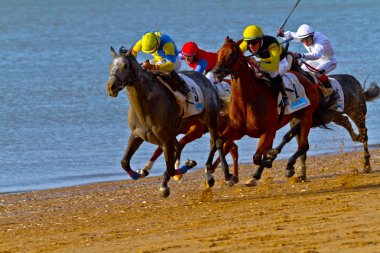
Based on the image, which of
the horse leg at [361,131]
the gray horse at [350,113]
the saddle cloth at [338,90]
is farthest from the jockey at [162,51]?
the horse leg at [361,131]

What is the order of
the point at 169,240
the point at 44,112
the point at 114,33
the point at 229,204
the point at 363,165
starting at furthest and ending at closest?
the point at 114,33 < the point at 44,112 < the point at 363,165 < the point at 229,204 < the point at 169,240

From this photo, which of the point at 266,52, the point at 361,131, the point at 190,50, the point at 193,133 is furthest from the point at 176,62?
the point at 361,131

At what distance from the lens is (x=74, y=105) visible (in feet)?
93.7

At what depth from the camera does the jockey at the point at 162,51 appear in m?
14.9

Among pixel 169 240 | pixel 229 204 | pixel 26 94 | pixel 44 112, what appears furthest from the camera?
pixel 26 94

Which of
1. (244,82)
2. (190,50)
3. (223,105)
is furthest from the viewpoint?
(190,50)

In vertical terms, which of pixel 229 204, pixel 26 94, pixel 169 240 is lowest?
pixel 26 94

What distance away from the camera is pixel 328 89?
54.4 ft

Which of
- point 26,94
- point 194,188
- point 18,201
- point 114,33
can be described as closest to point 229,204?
point 194,188

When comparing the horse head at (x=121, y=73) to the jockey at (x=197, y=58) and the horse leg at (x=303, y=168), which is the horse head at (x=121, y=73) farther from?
the horse leg at (x=303, y=168)

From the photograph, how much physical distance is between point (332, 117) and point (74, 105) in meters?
12.5

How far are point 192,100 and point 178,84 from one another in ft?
0.95

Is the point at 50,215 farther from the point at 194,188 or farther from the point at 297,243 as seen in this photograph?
the point at 297,243

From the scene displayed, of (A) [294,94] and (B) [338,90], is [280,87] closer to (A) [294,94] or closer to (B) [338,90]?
(A) [294,94]
